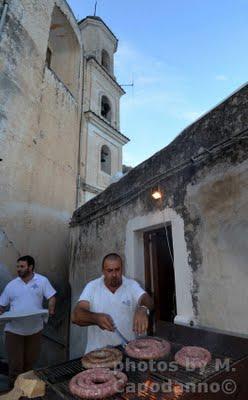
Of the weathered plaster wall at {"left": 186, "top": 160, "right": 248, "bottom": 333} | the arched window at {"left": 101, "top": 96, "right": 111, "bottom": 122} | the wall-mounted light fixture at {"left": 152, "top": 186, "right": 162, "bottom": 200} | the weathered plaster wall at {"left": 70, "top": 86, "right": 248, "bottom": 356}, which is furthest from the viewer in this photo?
the arched window at {"left": 101, "top": 96, "right": 111, "bottom": 122}

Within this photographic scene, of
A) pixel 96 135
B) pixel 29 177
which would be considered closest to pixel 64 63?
pixel 96 135

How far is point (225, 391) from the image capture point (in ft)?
6.58

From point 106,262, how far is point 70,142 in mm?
7832

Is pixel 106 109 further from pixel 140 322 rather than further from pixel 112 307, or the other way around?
pixel 140 322

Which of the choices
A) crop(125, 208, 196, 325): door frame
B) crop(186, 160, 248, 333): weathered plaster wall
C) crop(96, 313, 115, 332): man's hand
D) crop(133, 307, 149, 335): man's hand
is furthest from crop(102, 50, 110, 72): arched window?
crop(96, 313, 115, 332): man's hand

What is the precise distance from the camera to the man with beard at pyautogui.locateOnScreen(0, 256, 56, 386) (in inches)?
172

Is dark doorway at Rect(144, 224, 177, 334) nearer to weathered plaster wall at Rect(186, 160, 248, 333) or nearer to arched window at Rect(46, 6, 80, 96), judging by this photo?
weathered plaster wall at Rect(186, 160, 248, 333)

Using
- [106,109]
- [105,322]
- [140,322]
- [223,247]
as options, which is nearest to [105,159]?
[106,109]

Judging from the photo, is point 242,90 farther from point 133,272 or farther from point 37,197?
point 37,197

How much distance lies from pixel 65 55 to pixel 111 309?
38.7 ft

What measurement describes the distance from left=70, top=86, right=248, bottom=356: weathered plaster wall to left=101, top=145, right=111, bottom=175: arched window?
A: 321 inches

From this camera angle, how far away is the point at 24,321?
443cm

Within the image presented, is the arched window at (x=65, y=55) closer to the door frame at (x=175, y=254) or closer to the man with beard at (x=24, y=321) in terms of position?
the door frame at (x=175, y=254)

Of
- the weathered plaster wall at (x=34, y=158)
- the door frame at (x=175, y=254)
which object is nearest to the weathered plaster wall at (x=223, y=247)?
the door frame at (x=175, y=254)
